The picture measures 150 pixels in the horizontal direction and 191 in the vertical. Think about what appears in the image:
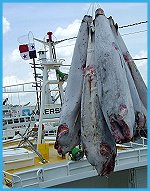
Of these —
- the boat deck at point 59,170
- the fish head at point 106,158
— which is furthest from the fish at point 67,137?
the boat deck at point 59,170

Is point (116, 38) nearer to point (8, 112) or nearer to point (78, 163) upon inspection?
point (78, 163)

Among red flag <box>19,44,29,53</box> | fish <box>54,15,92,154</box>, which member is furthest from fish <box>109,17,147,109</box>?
red flag <box>19,44,29,53</box>

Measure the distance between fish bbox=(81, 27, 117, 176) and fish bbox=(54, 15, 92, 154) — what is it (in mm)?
112

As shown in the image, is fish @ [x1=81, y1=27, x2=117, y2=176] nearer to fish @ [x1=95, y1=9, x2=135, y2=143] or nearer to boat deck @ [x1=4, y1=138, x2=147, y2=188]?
fish @ [x1=95, y1=9, x2=135, y2=143]

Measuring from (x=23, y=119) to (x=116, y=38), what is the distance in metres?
15.6

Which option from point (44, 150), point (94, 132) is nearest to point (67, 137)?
point (94, 132)

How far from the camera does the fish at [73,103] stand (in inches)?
106

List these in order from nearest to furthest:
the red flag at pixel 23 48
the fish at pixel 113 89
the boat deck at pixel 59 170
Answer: the fish at pixel 113 89 → the boat deck at pixel 59 170 → the red flag at pixel 23 48

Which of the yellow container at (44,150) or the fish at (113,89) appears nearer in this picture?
the fish at (113,89)

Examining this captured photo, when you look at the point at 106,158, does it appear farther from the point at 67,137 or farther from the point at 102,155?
the point at 67,137

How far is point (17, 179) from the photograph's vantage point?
19.7 feet

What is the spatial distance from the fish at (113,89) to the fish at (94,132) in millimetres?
128

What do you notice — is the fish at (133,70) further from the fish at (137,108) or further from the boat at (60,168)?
the boat at (60,168)

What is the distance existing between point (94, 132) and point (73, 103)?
0.34m
